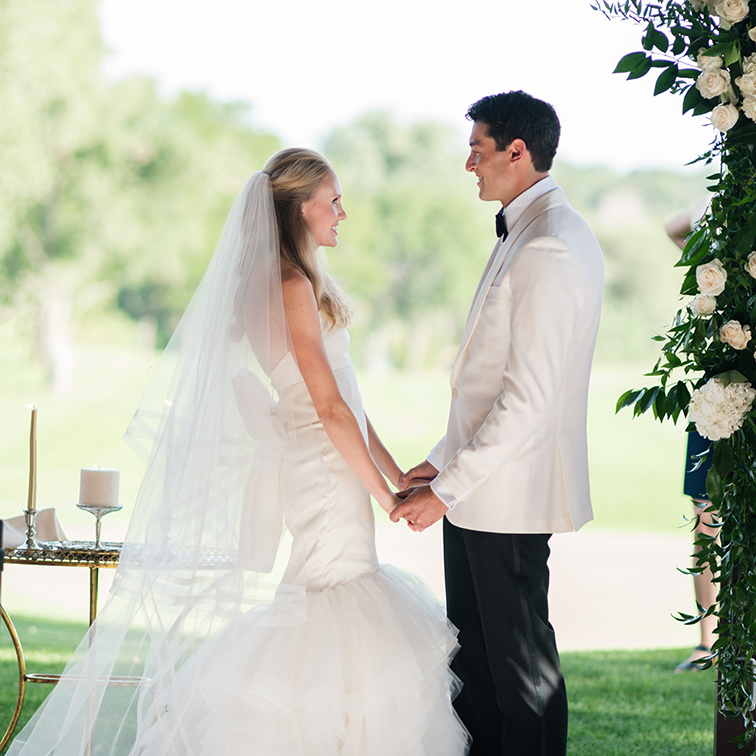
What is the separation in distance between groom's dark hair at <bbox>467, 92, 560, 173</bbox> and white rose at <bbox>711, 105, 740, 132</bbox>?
54 cm

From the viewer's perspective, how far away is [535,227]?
2.29m

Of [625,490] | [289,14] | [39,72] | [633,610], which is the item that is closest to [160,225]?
[39,72]

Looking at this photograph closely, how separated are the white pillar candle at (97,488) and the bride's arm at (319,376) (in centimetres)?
79

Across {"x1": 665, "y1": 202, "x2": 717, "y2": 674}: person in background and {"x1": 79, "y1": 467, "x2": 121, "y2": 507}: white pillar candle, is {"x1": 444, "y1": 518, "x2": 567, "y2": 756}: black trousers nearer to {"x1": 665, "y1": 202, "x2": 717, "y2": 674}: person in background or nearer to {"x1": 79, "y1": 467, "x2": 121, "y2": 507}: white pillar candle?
{"x1": 665, "y1": 202, "x2": 717, "y2": 674}: person in background

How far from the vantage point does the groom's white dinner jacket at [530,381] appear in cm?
221

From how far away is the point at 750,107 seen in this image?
75.9 inches

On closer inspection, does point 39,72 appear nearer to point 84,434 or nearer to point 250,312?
point 84,434

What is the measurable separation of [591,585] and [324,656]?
786 cm

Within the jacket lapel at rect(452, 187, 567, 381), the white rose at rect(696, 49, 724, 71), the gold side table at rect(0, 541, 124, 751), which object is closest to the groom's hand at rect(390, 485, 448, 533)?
the jacket lapel at rect(452, 187, 567, 381)

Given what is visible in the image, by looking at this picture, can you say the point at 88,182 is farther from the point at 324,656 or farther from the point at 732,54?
the point at 732,54

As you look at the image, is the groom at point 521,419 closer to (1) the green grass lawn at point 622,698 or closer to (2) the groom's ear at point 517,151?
(2) the groom's ear at point 517,151

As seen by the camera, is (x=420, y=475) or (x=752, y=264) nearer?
(x=752, y=264)

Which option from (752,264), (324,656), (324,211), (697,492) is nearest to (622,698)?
(697,492)

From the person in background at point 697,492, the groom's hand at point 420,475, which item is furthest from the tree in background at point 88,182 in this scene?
the groom's hand at point 420,475
